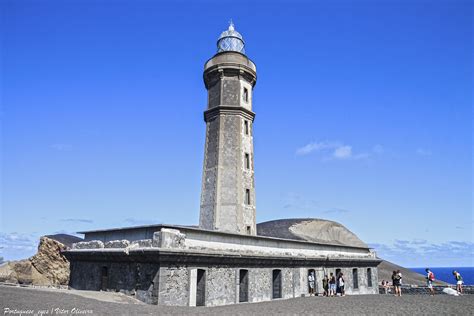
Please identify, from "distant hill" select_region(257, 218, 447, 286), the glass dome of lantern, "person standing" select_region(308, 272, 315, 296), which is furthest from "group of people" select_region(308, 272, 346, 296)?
"distant hill" select_region(257, 218, 447, 286)

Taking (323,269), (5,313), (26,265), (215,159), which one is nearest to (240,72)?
(215,159)

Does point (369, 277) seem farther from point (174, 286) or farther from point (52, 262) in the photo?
point (52, 262)

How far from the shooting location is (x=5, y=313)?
30.0ft

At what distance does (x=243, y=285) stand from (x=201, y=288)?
2.73 meters

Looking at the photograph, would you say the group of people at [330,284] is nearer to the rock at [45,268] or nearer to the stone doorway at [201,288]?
the stone doorway at [201,288]

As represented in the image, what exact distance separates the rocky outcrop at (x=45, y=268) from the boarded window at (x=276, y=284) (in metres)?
19.4

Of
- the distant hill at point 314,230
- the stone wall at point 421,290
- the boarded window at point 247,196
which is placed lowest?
the stone wall at point 421,290

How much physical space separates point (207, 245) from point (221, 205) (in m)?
5.22

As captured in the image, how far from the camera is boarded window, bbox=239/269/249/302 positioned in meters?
16.3

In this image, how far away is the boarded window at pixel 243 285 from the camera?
16.3m

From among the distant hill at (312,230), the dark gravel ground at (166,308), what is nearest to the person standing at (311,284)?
the dark gravel ground at (166,308)

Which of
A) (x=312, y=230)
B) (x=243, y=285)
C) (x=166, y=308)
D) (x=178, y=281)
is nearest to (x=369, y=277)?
(x=243, y=285)

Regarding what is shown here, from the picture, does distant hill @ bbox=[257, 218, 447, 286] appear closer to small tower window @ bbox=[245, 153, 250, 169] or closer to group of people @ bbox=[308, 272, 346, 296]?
group of people @ bbox=[308, 272, 346, 296]

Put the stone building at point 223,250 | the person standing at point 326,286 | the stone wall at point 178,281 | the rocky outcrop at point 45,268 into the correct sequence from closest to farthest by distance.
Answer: the stone wall at point 178,281, the stone building at point 223,250, the person standing at point 326,286, the rocky outcrop at point 45,268
